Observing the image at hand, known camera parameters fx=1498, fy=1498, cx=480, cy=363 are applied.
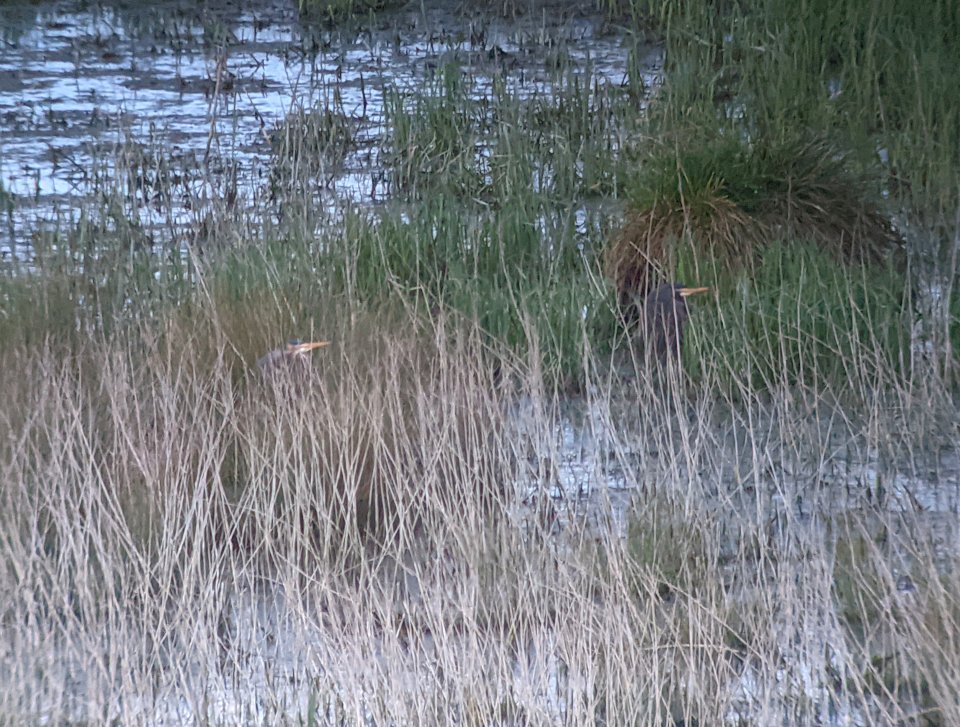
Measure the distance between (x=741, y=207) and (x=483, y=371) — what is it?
7.65 ft

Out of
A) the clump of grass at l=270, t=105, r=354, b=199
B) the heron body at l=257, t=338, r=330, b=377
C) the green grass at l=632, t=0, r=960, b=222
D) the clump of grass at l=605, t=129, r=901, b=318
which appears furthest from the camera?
the green grass at l=632, t=0, r=960, b=222

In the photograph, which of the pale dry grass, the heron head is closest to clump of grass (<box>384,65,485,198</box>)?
the heron head

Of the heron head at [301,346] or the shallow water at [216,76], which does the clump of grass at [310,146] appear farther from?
the heron head at [301,346]

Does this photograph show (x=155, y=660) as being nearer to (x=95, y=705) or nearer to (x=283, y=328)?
(x=95, y=705)

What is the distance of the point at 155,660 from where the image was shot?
3.29 m

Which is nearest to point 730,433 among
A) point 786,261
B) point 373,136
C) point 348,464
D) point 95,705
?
point 786,261

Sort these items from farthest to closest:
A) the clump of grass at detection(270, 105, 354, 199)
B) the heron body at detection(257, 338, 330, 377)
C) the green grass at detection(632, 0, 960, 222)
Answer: the green grass at detection(632, 0, 960, 222) → the clump of grass at detection(270, 105, 354, 199) → the heron body at detection(257, 338, 330, 377)

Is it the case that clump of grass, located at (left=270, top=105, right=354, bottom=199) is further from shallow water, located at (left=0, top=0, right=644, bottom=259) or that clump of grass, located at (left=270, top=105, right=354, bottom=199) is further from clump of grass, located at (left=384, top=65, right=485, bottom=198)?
clump of grass, located at (left=384, top=65, right=485, bottom=198)

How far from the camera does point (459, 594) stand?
10.00 ft

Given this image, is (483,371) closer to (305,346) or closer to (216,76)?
(305,346)

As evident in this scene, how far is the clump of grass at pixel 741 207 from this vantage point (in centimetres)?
622

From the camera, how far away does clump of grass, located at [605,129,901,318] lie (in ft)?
20.4

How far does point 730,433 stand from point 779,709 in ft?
7.10

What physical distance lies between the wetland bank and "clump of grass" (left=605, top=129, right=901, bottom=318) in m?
0.02
